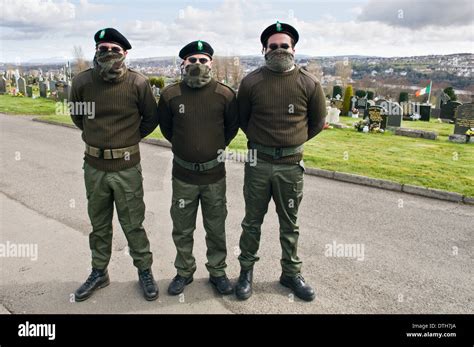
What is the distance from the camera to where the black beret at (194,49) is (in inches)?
132

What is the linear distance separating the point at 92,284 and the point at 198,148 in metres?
1.70

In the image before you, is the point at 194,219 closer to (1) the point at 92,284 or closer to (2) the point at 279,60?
(1) the point at 92,284

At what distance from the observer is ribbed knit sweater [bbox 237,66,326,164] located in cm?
343

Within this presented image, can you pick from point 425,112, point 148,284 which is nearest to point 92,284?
point 148,284

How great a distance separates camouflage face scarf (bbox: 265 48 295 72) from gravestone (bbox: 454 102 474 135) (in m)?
11.0

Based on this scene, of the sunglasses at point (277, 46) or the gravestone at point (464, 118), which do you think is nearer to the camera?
the sunglasses at point (277, 46)

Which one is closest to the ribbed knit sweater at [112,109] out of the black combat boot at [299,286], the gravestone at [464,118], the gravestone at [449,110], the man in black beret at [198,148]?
the man in black beret at [198,148]

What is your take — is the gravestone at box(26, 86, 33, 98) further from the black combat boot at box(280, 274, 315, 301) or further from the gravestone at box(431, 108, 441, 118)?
the black combat boot at box(280, 274, 315, 301)

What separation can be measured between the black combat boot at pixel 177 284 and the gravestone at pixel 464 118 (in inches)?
458

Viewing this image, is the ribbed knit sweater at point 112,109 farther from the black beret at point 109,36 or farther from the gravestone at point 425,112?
the gravestone at point 425,112

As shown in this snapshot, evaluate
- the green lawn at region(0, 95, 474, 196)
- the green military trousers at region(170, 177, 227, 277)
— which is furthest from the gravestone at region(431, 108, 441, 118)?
the green military trousers at region(170, 177, 227, 277)

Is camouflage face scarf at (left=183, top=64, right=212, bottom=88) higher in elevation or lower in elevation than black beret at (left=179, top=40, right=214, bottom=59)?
lower

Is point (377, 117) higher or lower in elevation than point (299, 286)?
higher

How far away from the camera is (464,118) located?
12.1 metres
